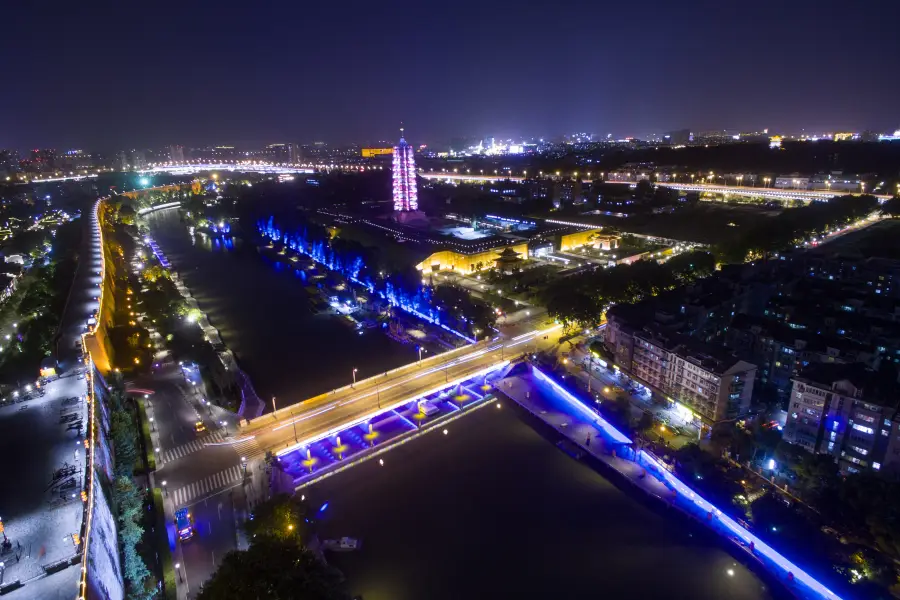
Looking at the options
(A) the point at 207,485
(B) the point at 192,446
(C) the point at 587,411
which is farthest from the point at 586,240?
(A) the point at 207,485

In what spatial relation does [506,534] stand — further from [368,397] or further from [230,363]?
[230,363]

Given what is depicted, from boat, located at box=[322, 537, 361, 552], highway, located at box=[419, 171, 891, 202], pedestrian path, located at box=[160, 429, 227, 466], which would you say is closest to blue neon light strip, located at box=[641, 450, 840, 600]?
boat, located at box=[322, 537, 361, 552]

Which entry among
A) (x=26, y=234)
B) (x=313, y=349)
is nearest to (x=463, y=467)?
(x=313, y=349)

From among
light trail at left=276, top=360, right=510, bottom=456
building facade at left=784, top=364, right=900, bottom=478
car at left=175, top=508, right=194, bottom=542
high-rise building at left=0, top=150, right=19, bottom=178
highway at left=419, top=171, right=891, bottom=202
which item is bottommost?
car at left=175, top=508, right=194, bottom=542

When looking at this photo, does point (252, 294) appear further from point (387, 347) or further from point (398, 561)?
point (398, 561)

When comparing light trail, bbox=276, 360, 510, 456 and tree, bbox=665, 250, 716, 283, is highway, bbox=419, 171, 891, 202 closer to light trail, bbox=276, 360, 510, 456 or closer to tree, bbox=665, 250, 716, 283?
tree, bbox=665, 250, 716, 283

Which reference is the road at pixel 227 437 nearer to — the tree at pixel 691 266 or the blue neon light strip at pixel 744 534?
the blue neon light strip at pixel 744 534
